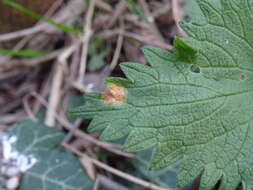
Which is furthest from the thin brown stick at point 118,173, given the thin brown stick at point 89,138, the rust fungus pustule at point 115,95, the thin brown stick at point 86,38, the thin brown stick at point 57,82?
the rust fungus pustule at point 115,95

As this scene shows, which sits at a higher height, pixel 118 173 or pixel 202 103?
pixel 202 103

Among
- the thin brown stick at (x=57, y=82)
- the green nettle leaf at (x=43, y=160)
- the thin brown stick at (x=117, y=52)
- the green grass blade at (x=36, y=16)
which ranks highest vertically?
the green grass blade at (x=36, y=16)

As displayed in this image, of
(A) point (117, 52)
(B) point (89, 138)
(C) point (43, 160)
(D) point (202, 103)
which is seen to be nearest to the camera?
(D) point (202, 103)

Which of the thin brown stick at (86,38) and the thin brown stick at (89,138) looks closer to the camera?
the thin brown stick at (89,138)

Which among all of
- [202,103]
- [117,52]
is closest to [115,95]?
[202,103]

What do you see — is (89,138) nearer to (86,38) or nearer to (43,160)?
(43,160)

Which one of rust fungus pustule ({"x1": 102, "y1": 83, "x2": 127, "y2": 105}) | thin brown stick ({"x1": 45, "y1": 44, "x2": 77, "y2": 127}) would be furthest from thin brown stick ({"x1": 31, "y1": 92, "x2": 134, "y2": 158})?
rust fungus pustule ({"x1": 102, "y1": 83, "x2": 127, "y2": 105})

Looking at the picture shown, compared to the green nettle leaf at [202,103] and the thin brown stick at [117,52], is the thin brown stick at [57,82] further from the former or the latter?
the green nettle leaf at [202,103]
